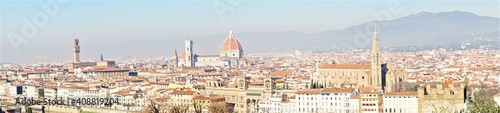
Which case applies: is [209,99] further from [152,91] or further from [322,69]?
[322,69]

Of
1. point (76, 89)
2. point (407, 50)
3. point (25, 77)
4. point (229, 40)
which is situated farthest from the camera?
point (407, 50)

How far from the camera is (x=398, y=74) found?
169ft

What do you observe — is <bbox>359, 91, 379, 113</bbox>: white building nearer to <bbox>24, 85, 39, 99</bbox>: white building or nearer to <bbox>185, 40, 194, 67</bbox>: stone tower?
<bbox>24, 85, 39, 99</bbox>: white building

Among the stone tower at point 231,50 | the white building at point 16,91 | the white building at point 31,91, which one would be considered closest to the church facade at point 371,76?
the white building at point 31,91

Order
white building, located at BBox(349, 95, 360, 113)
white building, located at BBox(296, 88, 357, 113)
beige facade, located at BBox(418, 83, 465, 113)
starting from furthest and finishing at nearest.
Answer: white building, located at BBox(296, 88, 357, 113) < white building, located at BBox(349, 95, 360, 113) < beige facade, located at BBox(418, 83, 465, 113)

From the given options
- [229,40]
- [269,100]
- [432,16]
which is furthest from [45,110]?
[432,16]

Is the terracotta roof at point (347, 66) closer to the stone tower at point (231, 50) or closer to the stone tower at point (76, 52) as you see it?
Result: the stone tower at point (76, 52)

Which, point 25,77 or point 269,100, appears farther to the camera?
point 25,77

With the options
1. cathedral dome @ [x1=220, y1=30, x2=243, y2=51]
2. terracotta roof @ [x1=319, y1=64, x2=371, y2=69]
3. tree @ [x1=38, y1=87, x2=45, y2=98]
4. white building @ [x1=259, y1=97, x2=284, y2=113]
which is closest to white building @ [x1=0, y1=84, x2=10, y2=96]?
tree @ [x1=38, y1=87, x2=45, y2=98]

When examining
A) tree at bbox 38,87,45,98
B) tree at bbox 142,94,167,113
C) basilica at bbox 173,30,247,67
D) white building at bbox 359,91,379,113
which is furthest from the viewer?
basilica at bbox 173,30,247,67

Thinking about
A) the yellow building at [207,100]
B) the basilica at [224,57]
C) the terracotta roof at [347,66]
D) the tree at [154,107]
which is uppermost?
the basilica at [224,57]

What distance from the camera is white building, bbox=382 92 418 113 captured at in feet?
114

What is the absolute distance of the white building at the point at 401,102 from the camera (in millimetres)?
34656

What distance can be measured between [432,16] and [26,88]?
147182 millimetres
